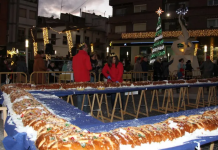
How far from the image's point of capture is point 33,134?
8.04 feet

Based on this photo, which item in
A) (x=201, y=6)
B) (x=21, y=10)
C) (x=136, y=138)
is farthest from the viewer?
(x=21, y=10)

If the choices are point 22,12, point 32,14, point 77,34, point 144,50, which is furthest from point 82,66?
point 77,34

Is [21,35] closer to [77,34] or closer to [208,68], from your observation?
[77,34]

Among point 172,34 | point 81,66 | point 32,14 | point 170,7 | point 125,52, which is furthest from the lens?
point 32,14

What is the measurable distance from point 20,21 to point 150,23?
19.5 metres

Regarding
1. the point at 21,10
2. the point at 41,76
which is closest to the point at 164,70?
the point at 41,76

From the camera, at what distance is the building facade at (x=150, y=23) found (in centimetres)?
2672

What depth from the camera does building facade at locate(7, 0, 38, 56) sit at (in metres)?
36.1

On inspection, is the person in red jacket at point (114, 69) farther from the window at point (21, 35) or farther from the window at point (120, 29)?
the window at point (21, 35)

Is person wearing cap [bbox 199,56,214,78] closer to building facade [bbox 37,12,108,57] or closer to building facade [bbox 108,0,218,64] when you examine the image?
building facade [bbox 108,0,218,64]

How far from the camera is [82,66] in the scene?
689 cm

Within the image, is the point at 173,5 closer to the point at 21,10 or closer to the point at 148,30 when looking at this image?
the point at 148,30

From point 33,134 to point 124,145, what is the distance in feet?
3.07

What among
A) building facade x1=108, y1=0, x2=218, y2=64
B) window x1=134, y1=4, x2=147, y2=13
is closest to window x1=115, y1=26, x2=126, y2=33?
building facade x1=108, y1=0, x2=218, y2=64
